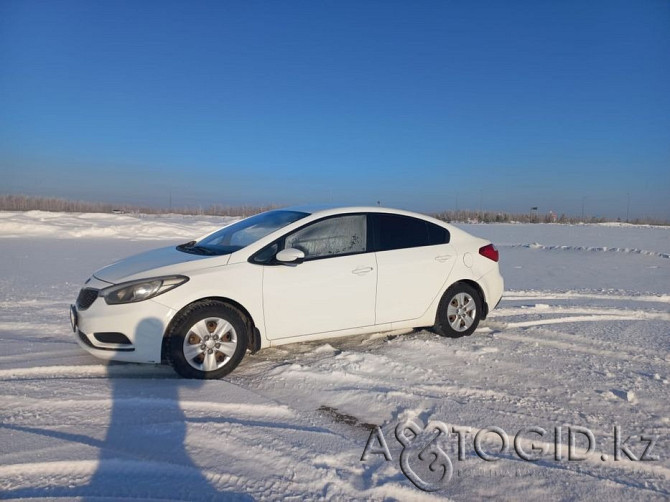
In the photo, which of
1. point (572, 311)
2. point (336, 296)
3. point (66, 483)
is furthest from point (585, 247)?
point (66, 483)

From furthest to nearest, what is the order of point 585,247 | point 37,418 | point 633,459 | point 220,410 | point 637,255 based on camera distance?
point 585,247
point 637,255
point 220,410
point 37,418
point 633,459

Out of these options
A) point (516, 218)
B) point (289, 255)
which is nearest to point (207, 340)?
point (289, 255)

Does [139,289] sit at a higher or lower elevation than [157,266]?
lower

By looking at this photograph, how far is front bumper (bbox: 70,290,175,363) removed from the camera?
4551mm

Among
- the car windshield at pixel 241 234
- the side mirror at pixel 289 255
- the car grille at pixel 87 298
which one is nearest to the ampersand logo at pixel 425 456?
the side mirror at pixel 289 255

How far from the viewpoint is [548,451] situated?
3404 millimetres

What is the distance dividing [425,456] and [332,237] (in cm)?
278

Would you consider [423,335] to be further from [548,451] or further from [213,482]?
[213,482]

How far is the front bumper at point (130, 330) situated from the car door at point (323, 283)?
1029mm

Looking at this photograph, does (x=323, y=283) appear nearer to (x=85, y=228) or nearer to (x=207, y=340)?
(x=207, y=340)

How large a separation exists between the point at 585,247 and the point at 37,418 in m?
18.7

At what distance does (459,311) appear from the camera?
6.22m

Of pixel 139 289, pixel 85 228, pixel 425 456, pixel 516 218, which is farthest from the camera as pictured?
pixel 516 218

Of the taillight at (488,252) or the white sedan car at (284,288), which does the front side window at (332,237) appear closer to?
the white sedan car at (284,288)
